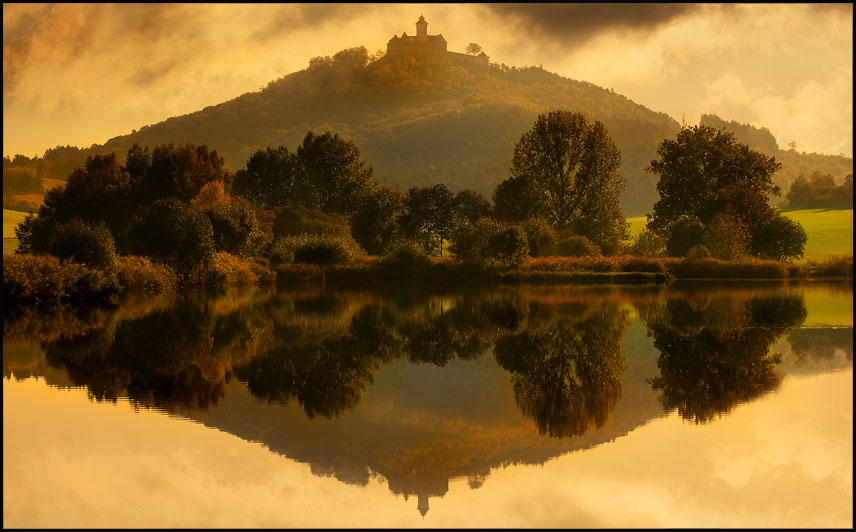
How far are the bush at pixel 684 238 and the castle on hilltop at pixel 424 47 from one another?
13755 centimetres

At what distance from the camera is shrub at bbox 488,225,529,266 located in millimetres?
49969

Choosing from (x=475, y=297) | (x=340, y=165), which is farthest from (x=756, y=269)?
(x=340, y=165)

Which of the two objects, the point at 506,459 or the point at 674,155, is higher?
the point at 674,155

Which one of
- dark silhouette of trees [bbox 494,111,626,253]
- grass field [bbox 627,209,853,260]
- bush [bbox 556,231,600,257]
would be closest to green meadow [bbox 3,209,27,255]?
dark silhouette of trees [bbox 494,111,626,253]

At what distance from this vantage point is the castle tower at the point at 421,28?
185625 millimetres

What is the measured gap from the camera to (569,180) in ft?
208

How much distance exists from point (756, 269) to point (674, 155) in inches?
692

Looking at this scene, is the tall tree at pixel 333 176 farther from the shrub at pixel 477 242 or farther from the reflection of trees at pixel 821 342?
the reflection of trees at pixel 821 342

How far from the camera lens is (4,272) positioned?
95.7 feet

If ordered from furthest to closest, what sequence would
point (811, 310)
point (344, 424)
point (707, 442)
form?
1. point (811, 310)
2. point (344, 424)
3. point (707, 442)

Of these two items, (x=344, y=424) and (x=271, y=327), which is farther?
(x=271, y=327)

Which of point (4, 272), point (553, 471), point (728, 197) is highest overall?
point (728, 197)

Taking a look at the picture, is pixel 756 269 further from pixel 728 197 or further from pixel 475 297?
pixel 475 297

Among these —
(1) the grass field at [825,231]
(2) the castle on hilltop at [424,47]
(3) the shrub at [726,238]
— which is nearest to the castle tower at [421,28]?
(2) the castle on hilltop at [424,47]
